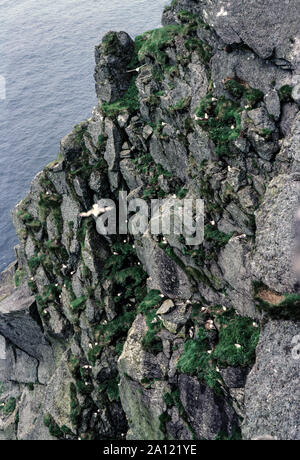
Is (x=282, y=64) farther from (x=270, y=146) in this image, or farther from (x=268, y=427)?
(x=268, y=427)

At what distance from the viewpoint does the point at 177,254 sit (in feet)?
81.4

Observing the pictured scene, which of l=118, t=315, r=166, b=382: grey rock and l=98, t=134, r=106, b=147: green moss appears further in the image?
l=98, t=134, r=106, b=147: green moss

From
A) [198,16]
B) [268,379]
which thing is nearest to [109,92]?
[198,16]

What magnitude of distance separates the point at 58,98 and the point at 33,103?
5523 mm

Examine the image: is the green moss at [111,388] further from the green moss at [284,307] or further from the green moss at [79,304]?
the green moss at [284,307]

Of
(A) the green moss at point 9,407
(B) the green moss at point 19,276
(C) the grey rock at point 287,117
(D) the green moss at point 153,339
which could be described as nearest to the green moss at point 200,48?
(C) the grey rock at point 287,117

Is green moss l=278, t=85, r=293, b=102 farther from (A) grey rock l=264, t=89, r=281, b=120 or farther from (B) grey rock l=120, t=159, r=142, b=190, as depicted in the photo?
(B) grey rock l=120, t=159, r=142, b=190

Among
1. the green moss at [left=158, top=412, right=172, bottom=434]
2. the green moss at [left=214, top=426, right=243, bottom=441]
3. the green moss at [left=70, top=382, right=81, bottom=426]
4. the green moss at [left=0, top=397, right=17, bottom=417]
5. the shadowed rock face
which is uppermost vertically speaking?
the shadowed rock face

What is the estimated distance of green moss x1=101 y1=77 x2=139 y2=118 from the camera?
29250 millimetres

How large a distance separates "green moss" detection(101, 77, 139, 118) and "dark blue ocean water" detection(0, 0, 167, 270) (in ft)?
111

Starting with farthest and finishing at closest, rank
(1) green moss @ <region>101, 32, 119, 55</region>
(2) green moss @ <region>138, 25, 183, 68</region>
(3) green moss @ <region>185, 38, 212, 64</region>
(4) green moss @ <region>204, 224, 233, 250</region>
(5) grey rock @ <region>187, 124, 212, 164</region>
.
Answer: (1) green moss @ <region>101, 32, 119, 55</region>
(2) green moss @ <region>138, 25, 183, 68</region>
(3) green moss @ <region>185, 38, 212, 64</region>
(5) grey rock @ <region>187, 124, 212, 164</region>
(4) green moss @ <region>204, 224, 233, 250</region>

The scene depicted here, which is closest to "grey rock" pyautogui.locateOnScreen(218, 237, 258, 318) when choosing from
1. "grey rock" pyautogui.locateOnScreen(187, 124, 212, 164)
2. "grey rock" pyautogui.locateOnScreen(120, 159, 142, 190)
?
"grey rock" pyautogui.locateOnScreen(187, 124, 212, 164)

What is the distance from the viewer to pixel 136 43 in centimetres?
3061

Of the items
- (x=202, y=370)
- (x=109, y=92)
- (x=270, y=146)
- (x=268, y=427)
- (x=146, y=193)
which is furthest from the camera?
(x=109, y=92)
